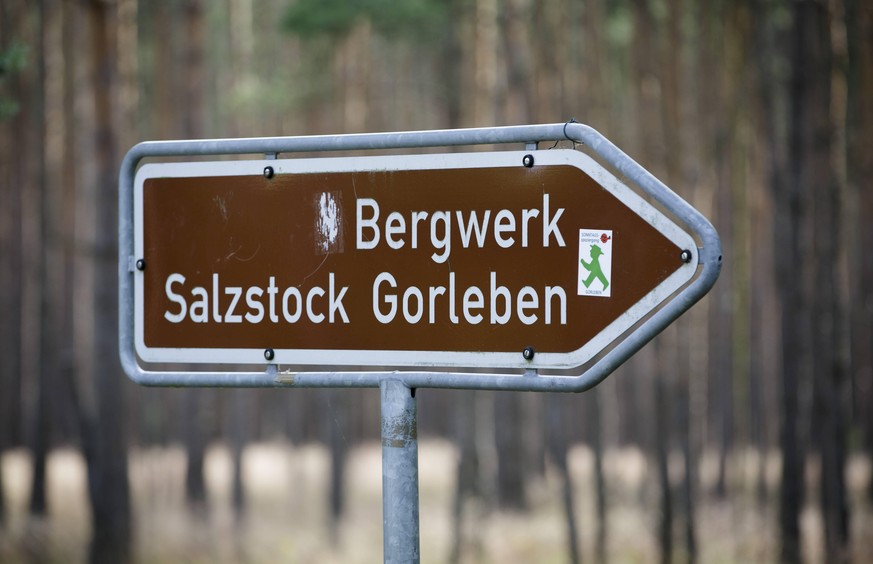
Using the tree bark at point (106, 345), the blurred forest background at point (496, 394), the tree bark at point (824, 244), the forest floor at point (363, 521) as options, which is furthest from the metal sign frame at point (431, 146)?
the tree bark at point (824, 244)

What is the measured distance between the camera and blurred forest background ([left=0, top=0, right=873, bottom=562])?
13.6m

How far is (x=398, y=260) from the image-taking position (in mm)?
2369

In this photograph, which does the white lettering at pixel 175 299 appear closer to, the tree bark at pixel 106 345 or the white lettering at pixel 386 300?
the white lettering at pixel 386 300

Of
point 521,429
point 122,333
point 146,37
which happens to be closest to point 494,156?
point 122,333

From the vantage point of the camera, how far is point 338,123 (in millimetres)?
22141

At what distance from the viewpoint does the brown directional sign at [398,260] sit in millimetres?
2197

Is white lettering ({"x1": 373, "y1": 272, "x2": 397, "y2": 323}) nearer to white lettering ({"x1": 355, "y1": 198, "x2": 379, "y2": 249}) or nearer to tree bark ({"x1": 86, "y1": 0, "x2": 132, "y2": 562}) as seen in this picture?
white lettering ({"x1": 355, "y1": 198, "x2": 379, "y2": 249})

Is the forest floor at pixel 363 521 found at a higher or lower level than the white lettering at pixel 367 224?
lower

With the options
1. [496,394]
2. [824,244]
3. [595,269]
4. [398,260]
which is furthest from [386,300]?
[496,394]

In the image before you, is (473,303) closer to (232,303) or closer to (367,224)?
(367,224)

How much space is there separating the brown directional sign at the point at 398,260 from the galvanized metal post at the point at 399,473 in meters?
0.10

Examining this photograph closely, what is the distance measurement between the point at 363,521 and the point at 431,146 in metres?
18.1

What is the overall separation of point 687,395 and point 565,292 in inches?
547

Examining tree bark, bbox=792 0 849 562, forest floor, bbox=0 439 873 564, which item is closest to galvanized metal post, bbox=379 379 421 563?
forest floor, bbox=0 439 873 564
